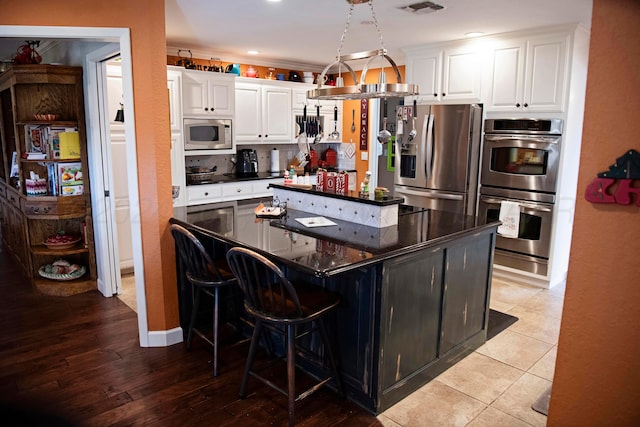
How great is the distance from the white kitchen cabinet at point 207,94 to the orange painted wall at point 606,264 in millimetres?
4172

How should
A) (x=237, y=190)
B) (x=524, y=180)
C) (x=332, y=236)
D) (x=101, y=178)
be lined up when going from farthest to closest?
1. (x=237, y=190)
2. (x=524, y=180)
3. (x=101, y=178)
4. (x=332, y=236)

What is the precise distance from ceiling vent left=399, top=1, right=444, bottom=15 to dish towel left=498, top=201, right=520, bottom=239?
1997 millimetres

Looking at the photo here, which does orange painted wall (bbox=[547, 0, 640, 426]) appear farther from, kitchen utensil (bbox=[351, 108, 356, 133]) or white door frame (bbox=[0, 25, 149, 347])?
kitchen utensil (bbox=[351, 108, 356, 133])

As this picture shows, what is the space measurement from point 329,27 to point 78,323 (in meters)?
3.24

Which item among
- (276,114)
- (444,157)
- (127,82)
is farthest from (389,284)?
Answer: (276,114)

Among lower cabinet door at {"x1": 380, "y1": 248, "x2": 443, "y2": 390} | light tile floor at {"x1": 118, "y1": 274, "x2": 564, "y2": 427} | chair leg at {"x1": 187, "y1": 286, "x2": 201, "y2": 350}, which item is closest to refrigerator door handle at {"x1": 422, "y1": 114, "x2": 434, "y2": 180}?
light tile floor at {"x1": 118, "y1": 274, "x2": 564, "y2": 427}

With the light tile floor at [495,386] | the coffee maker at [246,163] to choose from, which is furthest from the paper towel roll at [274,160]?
the light tile floor at [495,386]

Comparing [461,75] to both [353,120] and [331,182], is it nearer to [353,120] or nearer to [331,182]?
[353,120]

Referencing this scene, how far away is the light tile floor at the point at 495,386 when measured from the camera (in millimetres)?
2414

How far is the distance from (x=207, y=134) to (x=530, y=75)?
133 inches

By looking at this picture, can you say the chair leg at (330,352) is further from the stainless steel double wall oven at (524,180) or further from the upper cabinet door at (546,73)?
the upper cabinet door at (546,73)

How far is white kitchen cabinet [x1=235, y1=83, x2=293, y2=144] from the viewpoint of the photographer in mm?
5602

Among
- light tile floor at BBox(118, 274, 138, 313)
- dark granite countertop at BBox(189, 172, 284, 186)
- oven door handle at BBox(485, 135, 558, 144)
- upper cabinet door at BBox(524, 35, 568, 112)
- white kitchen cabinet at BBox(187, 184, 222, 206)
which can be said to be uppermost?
upper cabinet door at BBox(524, 35, 568, 112)

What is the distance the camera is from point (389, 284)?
7.70ft
